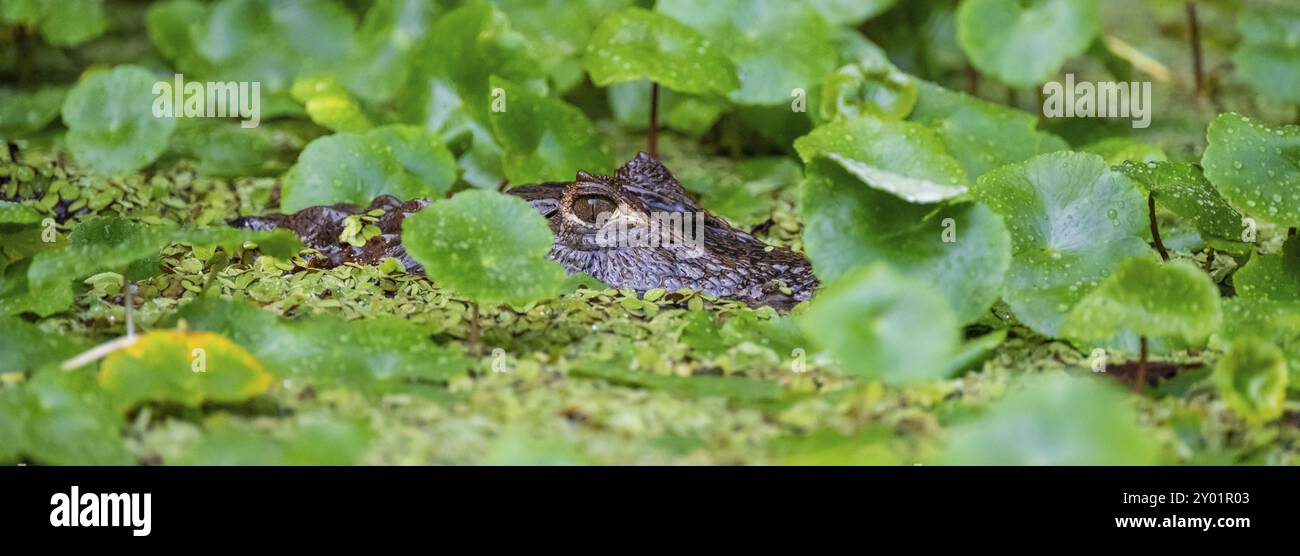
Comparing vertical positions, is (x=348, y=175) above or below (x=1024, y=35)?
below

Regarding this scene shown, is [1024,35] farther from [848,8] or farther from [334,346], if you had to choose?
[334,346]

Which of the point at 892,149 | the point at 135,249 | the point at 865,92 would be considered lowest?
the point at 135,249

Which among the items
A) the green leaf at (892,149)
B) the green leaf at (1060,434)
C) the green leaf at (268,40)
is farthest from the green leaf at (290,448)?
the green leaf at (268,40)

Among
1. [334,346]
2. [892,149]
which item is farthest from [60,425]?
[892,149]

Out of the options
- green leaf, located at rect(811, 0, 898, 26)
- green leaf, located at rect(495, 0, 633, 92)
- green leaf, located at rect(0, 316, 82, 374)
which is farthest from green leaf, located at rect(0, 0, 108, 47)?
green leaf, located at rect(811, 0, 898, 26)

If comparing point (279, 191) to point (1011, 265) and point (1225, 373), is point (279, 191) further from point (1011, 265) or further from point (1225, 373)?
point (1225, 373)

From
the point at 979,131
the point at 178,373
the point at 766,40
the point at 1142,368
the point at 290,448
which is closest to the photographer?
the point at 290,448

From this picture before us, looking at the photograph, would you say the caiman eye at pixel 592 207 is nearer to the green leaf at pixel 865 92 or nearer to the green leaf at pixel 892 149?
the green leaf at pixel 892 149
